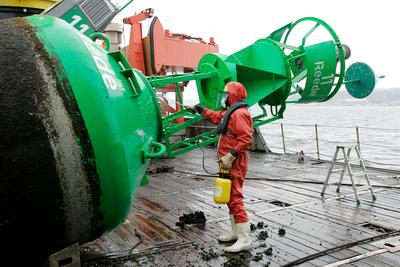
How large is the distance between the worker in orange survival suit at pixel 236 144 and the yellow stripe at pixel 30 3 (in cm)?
300

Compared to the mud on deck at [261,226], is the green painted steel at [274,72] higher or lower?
higher

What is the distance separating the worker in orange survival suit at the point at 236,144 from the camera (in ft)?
14.7

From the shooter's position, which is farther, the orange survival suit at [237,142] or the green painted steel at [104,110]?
the orange survival suit at [237,142]

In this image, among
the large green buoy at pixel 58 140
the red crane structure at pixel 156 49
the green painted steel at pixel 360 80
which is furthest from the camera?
the red crane structure at pixel 156 49

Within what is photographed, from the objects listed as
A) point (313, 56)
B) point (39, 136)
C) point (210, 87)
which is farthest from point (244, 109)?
point (39, 136)

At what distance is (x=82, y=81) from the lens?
2613 millimetres

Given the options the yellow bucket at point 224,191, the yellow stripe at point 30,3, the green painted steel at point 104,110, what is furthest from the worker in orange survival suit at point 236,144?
the yellow stripe at point 30,3

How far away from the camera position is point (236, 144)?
460 cm

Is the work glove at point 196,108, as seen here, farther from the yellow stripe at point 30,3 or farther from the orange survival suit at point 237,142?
the yellow stripe at point 30,3

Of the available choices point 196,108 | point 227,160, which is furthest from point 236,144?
point 196,108

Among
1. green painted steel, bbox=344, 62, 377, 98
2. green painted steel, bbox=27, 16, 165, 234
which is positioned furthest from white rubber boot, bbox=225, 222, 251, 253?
green painted steel, bbox=344, 62, 377, 98

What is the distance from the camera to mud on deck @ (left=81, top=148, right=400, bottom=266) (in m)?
4.45

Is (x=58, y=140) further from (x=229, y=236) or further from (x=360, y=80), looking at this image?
(x=360, y=80)

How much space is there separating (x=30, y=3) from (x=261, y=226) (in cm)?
447
